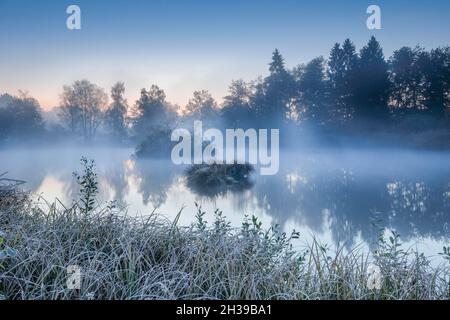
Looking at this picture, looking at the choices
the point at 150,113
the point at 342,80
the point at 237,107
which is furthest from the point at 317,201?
the point at 150,113

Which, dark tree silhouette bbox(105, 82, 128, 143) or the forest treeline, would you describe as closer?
the forest treeline

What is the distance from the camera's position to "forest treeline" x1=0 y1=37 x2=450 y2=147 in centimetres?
760

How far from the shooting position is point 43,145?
9781 millimetres

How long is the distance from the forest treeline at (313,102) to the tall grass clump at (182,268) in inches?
239

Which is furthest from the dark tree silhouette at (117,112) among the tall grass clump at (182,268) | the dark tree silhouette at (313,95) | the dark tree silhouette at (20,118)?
the tall grass clump at (182,268)

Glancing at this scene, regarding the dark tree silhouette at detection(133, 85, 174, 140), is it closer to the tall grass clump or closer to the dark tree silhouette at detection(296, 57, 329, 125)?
the dark tree silhouette at detection(296, 57, 329, 125)

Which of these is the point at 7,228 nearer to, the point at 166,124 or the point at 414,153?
the point at 166,124

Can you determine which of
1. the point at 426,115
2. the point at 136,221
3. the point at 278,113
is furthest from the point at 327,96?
the point at 136,221

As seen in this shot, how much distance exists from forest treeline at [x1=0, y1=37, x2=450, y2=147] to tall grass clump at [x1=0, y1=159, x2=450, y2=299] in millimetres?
6080

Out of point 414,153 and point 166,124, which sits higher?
point 166,124

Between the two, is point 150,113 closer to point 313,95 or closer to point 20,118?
point 20,118

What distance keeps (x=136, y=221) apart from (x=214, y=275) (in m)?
0.89

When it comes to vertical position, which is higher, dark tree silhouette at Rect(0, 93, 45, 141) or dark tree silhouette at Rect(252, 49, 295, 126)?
dark tree silhouette at Rect(252, 49, 295, 126)

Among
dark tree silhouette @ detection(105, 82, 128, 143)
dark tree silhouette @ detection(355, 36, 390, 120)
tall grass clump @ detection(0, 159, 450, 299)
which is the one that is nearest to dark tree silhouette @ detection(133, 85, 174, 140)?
dark tree silhouette @ detection(105, 82, 128, 143)
